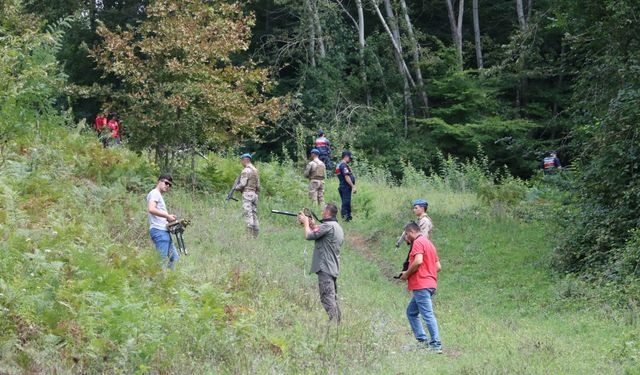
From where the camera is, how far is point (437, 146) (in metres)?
40.8

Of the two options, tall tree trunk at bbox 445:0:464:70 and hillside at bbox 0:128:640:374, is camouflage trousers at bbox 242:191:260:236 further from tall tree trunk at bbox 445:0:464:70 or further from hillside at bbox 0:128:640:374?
tall tree trunk at bbox 445:0:464:70

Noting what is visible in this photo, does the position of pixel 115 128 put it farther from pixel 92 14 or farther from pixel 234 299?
pixel 234 299

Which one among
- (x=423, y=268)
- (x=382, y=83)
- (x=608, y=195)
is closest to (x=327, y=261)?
(x=423, y=268)

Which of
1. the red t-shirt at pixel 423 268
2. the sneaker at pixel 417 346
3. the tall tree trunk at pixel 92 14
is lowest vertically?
the sneaker at pixel 417 346

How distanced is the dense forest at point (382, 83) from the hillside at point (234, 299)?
164 cm

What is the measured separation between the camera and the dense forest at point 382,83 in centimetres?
1700

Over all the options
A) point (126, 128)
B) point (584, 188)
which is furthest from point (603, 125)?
point (126, 128)

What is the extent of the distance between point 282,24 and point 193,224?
86.3 ft

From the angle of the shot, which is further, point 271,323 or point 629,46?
point 629,46

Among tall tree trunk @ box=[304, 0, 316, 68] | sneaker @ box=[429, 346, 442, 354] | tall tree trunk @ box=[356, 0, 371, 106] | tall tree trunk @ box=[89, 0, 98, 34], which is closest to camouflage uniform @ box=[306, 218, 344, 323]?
sneaker @ box=[429, 346, 442, 354]

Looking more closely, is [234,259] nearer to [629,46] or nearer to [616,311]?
[616,311]

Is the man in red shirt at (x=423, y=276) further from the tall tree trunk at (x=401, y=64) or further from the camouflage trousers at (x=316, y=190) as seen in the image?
the tall tree trunk at (x=401, y=64)

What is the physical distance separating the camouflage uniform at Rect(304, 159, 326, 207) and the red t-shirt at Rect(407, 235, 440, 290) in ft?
39.2

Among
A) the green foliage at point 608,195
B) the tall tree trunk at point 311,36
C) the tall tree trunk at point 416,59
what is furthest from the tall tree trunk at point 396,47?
the green foliage at point 608,195
